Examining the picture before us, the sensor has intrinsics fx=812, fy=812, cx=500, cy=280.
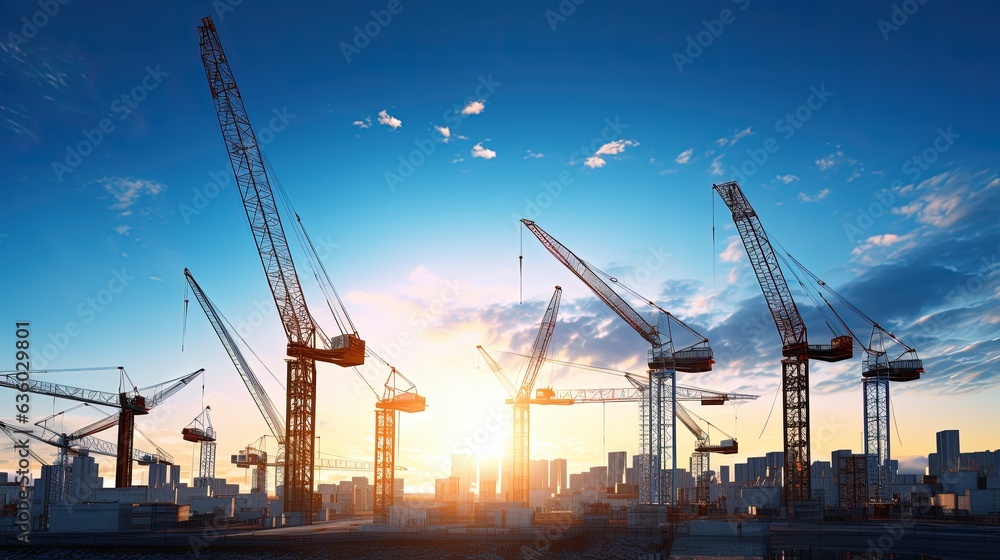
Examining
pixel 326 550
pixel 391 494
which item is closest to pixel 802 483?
pixel 391 494

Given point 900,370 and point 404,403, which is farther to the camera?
point 404,403

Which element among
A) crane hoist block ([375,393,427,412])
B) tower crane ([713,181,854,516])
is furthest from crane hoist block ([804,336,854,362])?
crane hoist block ([375,393,427,412])

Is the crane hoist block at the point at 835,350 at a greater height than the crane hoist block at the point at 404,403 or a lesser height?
greater

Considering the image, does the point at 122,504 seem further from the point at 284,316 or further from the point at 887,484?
the point at 887,484

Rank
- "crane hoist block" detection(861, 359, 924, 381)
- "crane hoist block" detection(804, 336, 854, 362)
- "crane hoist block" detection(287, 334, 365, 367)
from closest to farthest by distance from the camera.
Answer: "crane hoist block" detection(287, 334, 365, 367)
"crane hoist block" detection(804, 336, 854, 362)
"crane hoist block" detection(861, 359, 924, 381)

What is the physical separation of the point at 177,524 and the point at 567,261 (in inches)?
3194

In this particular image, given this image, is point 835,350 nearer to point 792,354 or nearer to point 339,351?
point 792,354

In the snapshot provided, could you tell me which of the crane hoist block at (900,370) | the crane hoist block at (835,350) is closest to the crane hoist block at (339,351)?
the crane hoist block at (835,350)

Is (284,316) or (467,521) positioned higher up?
(284,316)

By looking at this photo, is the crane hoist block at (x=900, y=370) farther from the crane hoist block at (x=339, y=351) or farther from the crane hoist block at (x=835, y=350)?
the crane hoist block at (x=339, y=351)

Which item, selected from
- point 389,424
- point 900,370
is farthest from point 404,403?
point 900,370

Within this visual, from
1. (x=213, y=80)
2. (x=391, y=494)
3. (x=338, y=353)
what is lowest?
(x=391, y=494)

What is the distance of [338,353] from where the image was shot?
11450 centimetres

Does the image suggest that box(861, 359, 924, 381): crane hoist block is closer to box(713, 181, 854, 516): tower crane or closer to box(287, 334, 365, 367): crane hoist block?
box(713, 181, 854, 516): tower crane
